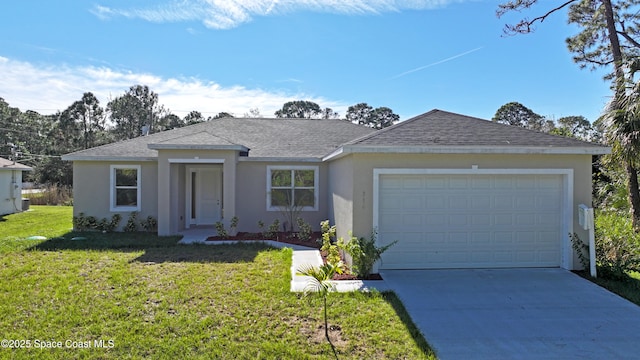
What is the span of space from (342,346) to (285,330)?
89cm

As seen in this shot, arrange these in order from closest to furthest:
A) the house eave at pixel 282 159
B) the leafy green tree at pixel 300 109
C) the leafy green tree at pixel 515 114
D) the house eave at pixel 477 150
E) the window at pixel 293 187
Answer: the house eave at pixel 477 150, the house eave at pixel 282 159, the window at pixel 293 187, the leafy green tree at pixel 515 114, the leafy green tree at pixel 300 109

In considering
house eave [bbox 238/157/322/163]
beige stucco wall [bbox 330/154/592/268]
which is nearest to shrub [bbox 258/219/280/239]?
house eave [bbox 238/157/322/163]

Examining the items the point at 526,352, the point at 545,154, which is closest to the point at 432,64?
the point at 545,154

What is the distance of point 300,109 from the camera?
59062 mm

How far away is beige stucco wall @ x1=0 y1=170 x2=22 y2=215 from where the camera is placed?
1836 centimetres

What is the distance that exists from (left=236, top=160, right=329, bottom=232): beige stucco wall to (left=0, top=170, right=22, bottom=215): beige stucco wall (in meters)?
14.7

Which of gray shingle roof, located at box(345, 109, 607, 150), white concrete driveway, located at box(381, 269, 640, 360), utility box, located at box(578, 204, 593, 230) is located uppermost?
gray shingle roof, located at box(345, 109, 607, 150)

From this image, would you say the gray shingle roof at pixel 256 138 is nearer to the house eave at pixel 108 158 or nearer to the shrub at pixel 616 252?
the house eave at pixel 108 158

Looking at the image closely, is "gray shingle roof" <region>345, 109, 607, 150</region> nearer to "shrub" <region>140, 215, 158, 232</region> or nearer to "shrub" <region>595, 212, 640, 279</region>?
"shrub" <region>595, 212, 640, 279</region>

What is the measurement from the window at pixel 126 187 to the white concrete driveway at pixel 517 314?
33.1 feet

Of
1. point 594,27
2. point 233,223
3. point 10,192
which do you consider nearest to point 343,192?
point 233,223

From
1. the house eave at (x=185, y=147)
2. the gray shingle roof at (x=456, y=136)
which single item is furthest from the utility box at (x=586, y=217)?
the house eave at (x=185, y=147)

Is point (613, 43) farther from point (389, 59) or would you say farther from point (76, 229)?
point (76, 229)

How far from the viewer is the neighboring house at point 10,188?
18359 mm
